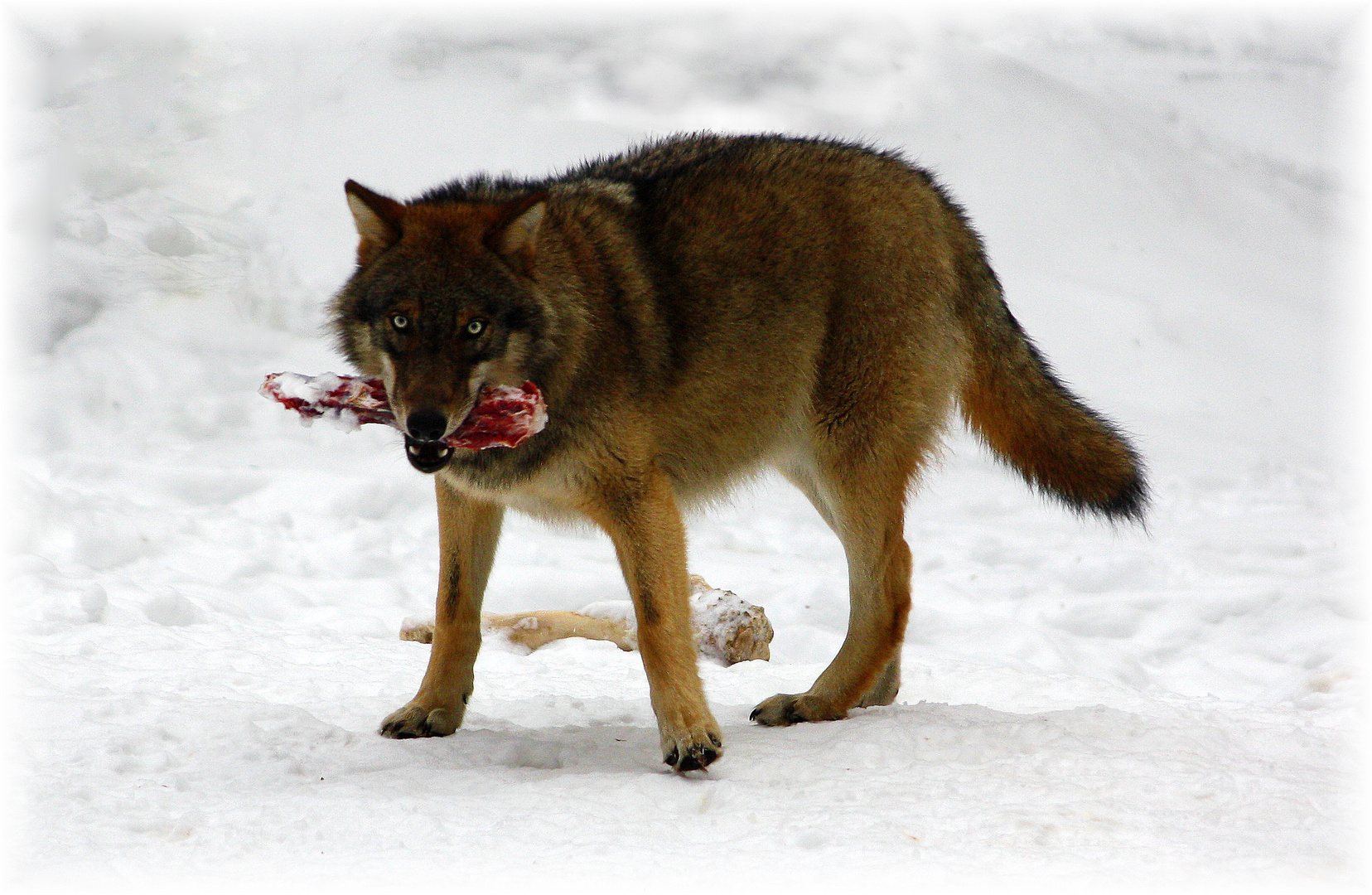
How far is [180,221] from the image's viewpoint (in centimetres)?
1086

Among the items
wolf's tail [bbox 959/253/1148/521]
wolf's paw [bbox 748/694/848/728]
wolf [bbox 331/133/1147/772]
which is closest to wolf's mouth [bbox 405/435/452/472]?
wolf [bbox 331/133/1147/772]

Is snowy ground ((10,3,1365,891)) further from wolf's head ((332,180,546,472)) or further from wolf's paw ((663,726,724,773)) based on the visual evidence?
wolf's head ((332,180,546,472))

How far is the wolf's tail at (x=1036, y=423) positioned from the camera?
4785mm

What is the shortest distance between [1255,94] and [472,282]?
1245 centimetres

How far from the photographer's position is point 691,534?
830cm

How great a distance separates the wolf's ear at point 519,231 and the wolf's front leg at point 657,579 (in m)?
0.77

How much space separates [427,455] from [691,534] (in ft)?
16.0

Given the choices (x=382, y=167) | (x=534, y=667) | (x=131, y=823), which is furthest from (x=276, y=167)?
(x=131, y=823)

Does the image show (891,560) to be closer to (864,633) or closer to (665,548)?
(864,633)

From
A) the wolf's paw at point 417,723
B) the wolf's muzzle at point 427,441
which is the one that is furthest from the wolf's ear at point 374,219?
the wolf's paw at point 417,723

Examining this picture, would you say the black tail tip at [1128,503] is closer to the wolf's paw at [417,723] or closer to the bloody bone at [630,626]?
the bloody bone at [630,626]

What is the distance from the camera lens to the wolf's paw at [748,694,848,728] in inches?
179

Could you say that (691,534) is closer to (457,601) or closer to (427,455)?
(457,601)

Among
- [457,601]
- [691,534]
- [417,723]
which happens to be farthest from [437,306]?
[691,534]
